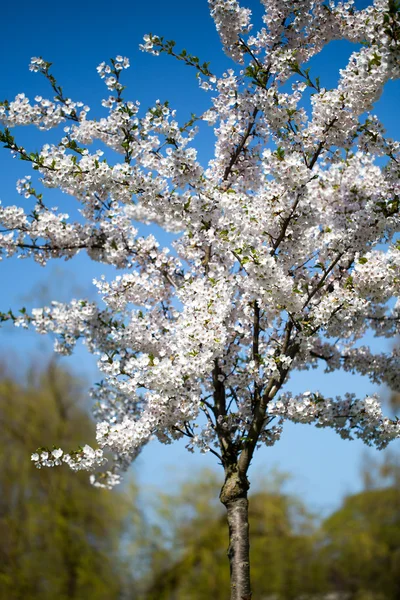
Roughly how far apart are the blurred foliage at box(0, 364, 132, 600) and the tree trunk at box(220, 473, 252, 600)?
634 centimetres

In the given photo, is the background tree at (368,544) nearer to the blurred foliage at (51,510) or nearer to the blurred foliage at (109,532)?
the blurred foliage at (109,532)

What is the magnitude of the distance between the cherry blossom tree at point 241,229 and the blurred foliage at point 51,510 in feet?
20.0

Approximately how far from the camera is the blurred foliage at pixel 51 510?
403 inches

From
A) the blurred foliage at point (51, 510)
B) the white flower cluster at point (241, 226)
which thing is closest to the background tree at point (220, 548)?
the blurred foliage at point (51, 510)

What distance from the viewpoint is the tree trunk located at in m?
4.51

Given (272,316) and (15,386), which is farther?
(15,386)

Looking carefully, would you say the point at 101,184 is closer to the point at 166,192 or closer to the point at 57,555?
the point at 166,192

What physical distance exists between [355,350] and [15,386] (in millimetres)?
8563

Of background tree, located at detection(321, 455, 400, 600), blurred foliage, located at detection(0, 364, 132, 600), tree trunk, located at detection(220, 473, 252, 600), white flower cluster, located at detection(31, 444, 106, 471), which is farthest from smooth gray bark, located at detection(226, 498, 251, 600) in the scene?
background tree, located at detection(321, 455, 400, 600)

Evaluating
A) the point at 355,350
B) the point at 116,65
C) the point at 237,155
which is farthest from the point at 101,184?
the point at 355,350

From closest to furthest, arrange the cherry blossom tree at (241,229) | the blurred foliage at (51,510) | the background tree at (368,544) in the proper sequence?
the cherry blossom tree at (241,229), the blurred foliage at (51,510), the background tree at (368,544)

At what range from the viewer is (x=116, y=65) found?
Result: 4.78m

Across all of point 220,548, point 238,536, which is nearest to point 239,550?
point 238,536

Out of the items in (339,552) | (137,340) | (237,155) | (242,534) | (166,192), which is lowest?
(242,534)
